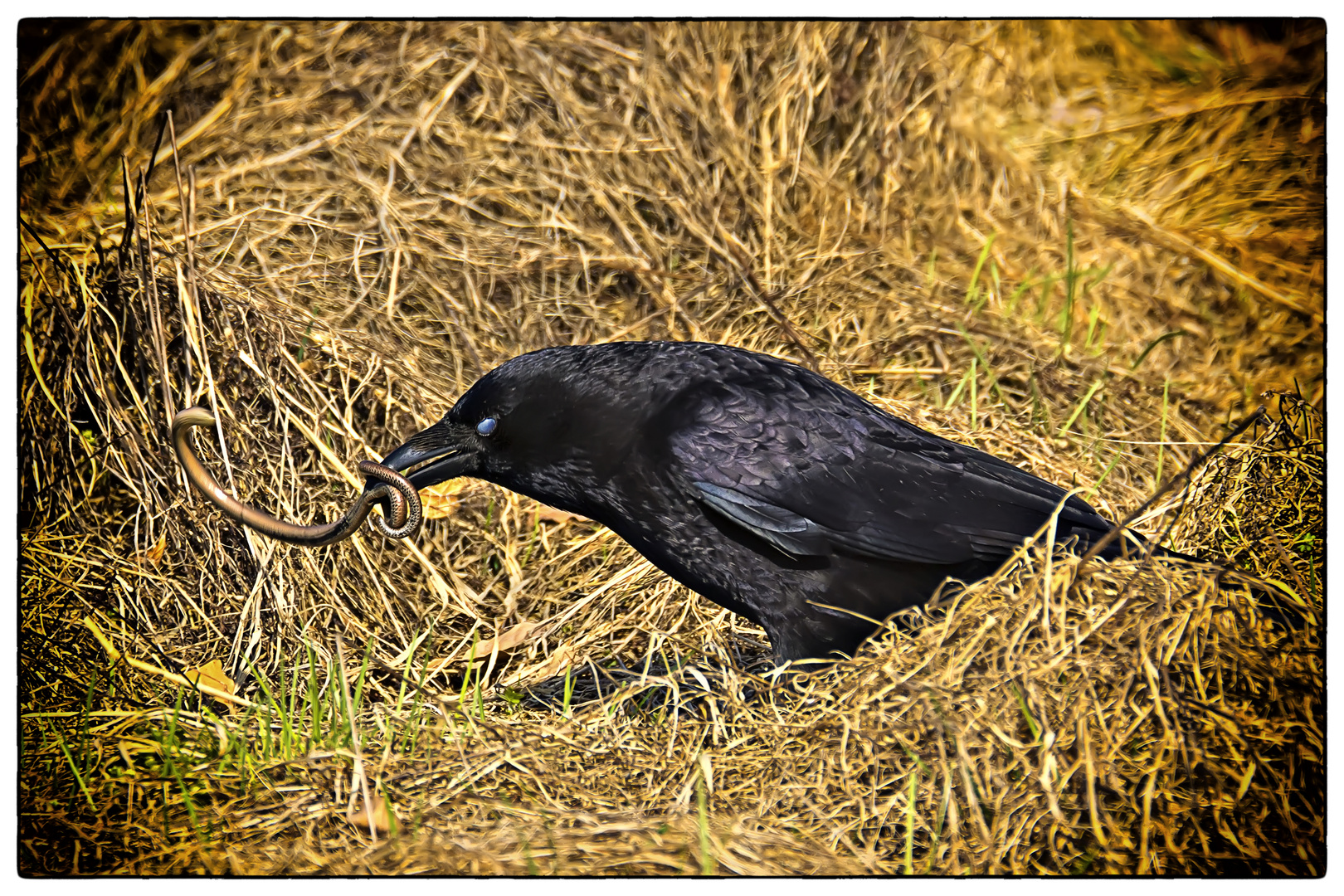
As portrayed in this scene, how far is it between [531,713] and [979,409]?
2.15 meters

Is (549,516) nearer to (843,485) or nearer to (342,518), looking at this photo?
(342,518)

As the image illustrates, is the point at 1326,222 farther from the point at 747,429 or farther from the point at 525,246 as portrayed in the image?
the point at 525,246

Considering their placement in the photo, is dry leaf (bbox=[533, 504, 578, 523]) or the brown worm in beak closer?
the brown worm in beak

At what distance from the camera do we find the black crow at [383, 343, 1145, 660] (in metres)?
3.34

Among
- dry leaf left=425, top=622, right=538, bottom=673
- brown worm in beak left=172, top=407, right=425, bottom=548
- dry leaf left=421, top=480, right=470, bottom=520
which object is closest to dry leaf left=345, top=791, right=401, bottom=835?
brown worm in beak left=172, top=407, right=425, bottom=548

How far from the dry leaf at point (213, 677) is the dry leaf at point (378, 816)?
2.38 ft

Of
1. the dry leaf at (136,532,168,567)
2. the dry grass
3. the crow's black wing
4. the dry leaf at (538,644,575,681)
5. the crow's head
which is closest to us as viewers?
the dry grass

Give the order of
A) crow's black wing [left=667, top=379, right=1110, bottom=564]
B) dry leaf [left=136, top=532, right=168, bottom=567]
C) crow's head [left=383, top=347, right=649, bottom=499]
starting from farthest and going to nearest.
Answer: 1. dry leaf [left=136, top=532, right=168, bottom=567]
2. crow's head [left=383, top=347, right=649, bottom=499]
3. crow's black wing [left=667, top=379, right=1110, bottom=564]

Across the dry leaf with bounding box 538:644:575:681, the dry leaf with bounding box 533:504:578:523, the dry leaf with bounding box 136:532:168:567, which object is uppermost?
the dry leaf with bounding box 533:504:578:523

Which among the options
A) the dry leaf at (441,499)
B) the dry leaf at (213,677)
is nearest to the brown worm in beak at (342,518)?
the dry leaf at (213,677)

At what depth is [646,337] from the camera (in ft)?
16.6

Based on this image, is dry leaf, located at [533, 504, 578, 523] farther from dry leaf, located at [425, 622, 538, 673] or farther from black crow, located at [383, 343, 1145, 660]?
black crow, located at [383, 343, 1145, 660]

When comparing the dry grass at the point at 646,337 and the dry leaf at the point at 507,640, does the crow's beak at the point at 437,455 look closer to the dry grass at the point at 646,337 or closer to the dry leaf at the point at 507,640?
the dry grass at the point at 646,337

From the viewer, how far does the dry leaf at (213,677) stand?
3.57 metres
